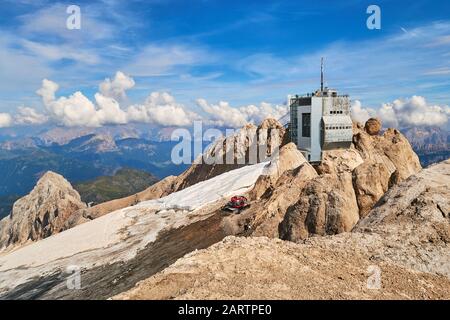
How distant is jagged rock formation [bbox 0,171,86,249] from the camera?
10519 cm

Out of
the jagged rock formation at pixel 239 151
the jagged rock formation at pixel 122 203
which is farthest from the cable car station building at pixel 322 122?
the jagged rock formation at pixel 122 203

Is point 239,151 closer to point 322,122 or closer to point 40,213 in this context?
point 322,122

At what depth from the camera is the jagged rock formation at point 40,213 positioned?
105m

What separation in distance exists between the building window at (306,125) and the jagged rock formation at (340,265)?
4431 cm

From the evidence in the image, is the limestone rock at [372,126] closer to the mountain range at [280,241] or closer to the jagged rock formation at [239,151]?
the mountain range at [280,241]

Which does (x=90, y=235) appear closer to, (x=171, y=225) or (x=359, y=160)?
(x=171, y=225)

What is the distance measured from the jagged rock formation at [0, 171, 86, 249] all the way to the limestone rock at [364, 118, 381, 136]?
7339cm

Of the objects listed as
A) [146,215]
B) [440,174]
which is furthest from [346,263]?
[146,215]

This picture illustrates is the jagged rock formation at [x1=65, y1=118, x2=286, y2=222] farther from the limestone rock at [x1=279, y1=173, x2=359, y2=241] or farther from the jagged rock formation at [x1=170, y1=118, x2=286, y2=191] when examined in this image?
the limestone rock at [x1=279, y1=173, x2=359, y2=241]

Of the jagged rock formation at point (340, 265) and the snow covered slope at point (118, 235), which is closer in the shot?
the jagged rock formation at point (340, 265)

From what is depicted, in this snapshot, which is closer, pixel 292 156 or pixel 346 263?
pixel 346 263

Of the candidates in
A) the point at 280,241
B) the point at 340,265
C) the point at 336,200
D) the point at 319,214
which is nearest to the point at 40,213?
the point at 319,214
